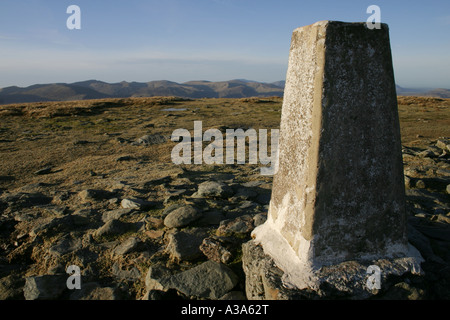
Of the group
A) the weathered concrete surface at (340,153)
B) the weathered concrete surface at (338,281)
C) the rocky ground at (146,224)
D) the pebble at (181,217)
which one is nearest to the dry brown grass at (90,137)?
the rocky ground at (146,224)

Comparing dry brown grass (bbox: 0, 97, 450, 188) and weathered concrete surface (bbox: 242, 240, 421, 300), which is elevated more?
dry brown grass (bbox: 0, 97, 450, 188)

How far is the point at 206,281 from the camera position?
3467 mm

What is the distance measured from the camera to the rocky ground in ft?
11.6

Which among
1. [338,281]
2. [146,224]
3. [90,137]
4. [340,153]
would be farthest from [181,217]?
[90,137]

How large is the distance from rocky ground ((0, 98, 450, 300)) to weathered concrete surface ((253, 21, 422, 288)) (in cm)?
60

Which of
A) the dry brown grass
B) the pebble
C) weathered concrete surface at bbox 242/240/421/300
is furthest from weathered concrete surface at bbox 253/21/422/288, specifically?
the dry brown grass

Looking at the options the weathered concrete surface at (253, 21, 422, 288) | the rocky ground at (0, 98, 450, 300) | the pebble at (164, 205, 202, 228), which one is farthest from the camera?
the pebble at (164, 205, 202, 228)

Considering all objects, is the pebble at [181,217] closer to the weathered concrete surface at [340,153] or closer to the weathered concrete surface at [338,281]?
the weathered concrete surface at [338,281]

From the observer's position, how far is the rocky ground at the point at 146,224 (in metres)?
3.55

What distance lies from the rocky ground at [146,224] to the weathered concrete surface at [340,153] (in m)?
0.60

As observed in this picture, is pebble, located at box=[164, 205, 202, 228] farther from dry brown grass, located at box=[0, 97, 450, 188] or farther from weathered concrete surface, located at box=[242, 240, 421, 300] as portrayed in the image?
dry brown grass, located at box=[0, 97, 450, 188]

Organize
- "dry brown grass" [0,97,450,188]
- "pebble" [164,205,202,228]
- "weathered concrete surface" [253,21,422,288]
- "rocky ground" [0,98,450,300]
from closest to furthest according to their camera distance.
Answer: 1. "weathered concrete surface" [253,21,422,288]
2. "rocky ground" [0,98,450,300]
3. "pebble" [164,205,202,228]
4. "dry brown grass" [0,97,450,188]

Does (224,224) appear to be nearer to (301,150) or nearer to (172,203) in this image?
(172,203)

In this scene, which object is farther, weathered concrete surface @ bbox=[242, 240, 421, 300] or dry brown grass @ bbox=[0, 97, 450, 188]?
dry brown grass @ bbox=[0, 97, 450, 188]
